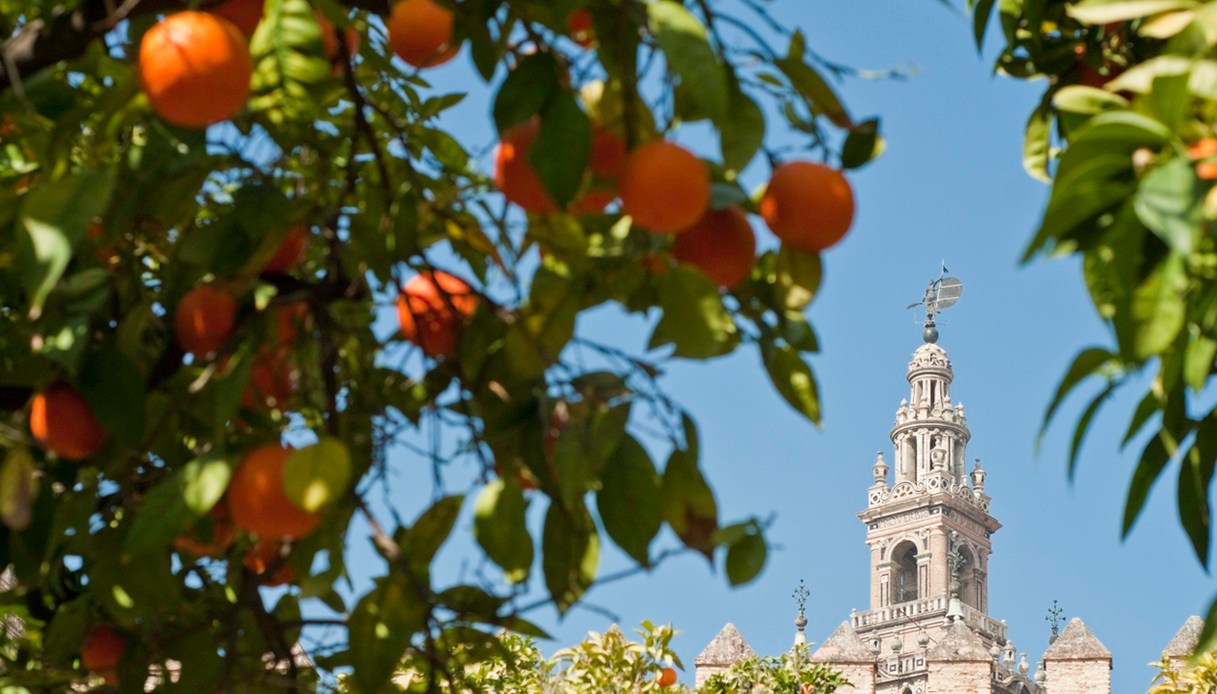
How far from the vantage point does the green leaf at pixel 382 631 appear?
57.6 inches

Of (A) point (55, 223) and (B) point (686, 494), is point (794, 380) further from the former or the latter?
(A) point (55, 223)

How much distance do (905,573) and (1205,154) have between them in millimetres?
56539

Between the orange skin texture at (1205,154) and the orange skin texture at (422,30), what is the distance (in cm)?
72

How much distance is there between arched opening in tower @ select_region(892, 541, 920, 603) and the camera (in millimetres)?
55750

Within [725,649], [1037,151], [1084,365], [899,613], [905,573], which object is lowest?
[1084,365]

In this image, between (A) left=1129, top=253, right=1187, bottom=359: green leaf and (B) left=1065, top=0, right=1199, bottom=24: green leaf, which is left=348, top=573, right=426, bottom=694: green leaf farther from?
(B) left=1065, top=0, right=1199, bottom=24: green leaf

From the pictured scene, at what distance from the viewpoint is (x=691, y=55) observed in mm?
1314

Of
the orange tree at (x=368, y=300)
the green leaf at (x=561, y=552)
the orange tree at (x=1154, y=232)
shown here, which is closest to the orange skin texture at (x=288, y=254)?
the orange tree at (x=368, y=300)

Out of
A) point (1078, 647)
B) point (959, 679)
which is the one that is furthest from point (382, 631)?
point (959, 679)

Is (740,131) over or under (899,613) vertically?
under

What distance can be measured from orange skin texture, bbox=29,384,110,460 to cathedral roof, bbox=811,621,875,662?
15969mm

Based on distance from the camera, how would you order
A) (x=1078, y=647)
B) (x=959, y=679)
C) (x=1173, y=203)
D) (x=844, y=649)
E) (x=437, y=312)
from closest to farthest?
(x=1173, y=203) < (x=437, y=312) < (x=1078, y=647) < (x=844, y=649) < (x=959, y=679)

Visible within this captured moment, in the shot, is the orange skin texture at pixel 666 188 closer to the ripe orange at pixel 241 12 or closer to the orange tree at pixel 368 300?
the orange tree at pixel 368 300

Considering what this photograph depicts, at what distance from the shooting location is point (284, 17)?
57.4 inches
